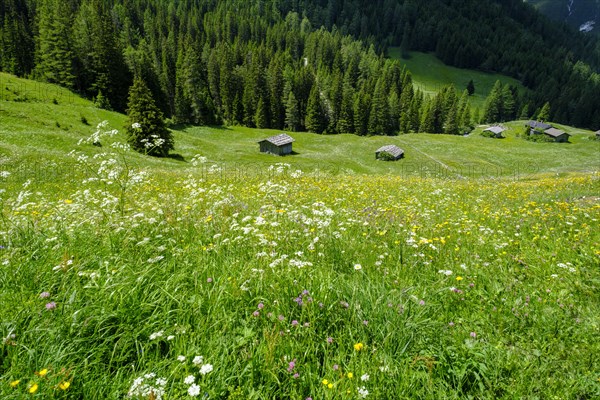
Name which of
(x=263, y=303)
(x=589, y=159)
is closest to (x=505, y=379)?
(x=263, y=303)

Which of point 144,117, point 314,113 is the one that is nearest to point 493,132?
point 314,113

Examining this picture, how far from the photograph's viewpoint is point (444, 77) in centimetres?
17812

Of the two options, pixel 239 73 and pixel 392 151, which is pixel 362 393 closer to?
pixel 392 151

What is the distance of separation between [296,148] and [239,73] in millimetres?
48457

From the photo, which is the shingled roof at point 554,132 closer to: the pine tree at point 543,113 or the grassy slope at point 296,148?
the pine tree at point 543,113

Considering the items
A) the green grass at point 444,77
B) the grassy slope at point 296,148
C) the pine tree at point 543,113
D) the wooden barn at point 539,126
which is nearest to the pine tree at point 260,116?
the grassy slope at point 296,148

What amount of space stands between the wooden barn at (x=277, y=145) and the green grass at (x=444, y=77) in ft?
398

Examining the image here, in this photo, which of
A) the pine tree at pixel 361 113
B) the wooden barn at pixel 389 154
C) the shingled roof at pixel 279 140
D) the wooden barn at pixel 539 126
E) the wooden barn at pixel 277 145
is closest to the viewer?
the wooden barn at pixel 389 154

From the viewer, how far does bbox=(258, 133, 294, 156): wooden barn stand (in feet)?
230

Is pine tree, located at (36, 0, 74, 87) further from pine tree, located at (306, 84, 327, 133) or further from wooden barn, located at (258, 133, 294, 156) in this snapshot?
pine tree, located at (306, 84, 327, 133)

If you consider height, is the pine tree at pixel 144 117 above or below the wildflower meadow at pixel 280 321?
below

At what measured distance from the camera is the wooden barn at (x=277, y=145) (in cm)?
7012

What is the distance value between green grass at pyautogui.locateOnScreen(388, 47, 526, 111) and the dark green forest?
1614 cm

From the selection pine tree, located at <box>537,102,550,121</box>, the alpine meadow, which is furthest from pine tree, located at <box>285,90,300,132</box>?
pine tree, located at <box>537,102,550,121</box>
